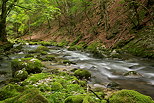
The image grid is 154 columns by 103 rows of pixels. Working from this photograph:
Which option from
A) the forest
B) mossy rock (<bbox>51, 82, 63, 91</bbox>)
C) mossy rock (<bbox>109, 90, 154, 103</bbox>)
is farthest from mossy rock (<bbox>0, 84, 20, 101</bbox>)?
mossy rock (<bbox>109, 90, 154, 103</bbox>)

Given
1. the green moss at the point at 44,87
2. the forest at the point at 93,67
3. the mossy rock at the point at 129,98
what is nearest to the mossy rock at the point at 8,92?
the forest at the point at 93,67

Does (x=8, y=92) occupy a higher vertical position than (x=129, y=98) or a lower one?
lower

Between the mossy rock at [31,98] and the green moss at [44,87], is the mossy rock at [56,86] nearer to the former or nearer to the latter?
the green moss at [44,87]

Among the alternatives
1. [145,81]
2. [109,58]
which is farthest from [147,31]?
[145,81]

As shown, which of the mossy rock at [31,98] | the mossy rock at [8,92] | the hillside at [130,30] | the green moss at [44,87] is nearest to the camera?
the mossy rock at [31,98]

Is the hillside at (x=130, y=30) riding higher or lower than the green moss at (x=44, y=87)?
higher

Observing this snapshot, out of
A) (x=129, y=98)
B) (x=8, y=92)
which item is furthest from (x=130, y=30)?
(x=8, y=92)

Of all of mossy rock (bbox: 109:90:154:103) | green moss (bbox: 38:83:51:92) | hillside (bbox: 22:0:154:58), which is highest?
hillside (bbox: 22:0:154:58)

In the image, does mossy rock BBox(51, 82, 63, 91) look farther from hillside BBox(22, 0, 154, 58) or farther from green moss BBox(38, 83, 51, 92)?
hillside BBox(22, 0, 154, 58)

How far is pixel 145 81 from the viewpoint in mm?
6469

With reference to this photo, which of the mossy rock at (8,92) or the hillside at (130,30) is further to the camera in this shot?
the hillside at (130,30)

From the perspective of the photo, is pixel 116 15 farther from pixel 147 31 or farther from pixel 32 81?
pixel 32 81

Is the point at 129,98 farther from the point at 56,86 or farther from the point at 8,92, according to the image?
the point at 8,92

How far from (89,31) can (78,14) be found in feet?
35.2
